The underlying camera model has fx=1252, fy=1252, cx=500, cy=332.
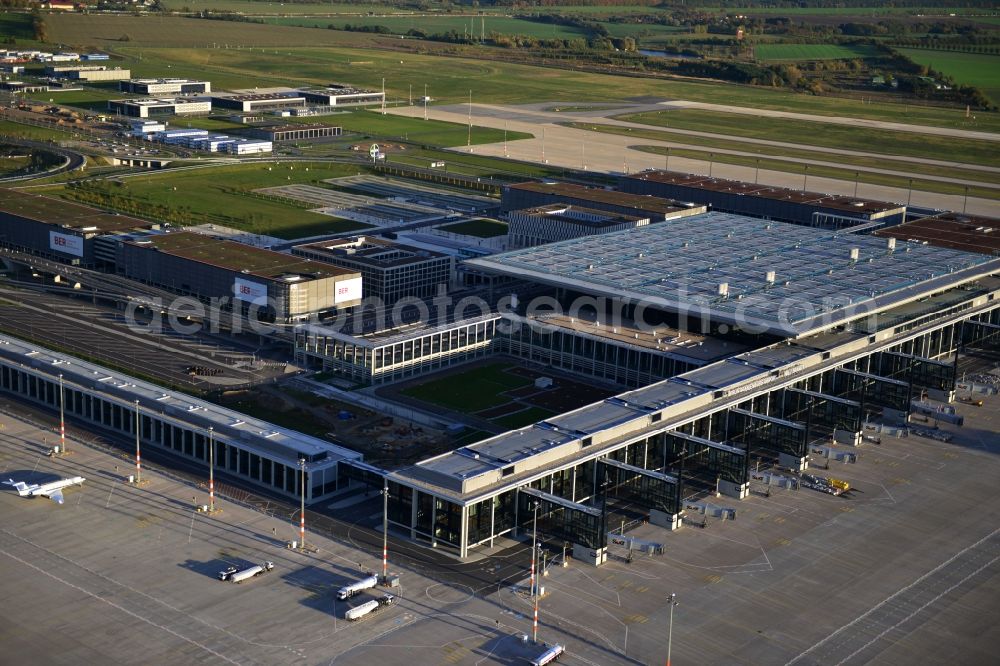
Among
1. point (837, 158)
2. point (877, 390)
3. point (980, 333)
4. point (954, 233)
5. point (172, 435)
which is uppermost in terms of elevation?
point (837, 158)

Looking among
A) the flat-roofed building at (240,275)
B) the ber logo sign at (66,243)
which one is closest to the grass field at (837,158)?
the flat-roofed building at (240,275)

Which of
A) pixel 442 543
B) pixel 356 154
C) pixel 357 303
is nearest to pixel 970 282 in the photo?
pixel 357 303

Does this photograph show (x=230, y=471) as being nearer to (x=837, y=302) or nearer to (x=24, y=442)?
(x=24, y=442)

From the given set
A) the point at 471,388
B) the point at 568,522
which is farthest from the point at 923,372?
the point at 568,522

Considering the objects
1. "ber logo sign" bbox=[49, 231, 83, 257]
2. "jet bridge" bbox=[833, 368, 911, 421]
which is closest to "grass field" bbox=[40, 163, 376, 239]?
"ber logo sign" bbox=[49, 231, 83, 257]

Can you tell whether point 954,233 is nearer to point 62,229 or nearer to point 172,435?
point 172,435

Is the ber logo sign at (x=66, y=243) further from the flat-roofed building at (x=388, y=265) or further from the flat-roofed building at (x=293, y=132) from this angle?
the flat-roofed building at (x=293, y=132)

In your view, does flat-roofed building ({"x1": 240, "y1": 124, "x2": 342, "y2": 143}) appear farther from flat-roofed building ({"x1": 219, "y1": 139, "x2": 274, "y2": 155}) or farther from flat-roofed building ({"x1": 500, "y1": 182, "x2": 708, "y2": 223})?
flat-roofed building ({"x1": 500, "y1": 182, "x2": 708, "y2": 223})
